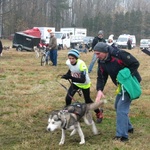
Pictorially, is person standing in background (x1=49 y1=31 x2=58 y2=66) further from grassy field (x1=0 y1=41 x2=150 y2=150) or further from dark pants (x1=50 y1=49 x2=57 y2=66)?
grassy field (x1=0 y1=41 x2=150 y2=150)

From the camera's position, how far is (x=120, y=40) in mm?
48438

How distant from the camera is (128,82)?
17.4ft

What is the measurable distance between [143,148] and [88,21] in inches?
2879

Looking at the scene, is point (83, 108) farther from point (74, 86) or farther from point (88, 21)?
point (88, 21)

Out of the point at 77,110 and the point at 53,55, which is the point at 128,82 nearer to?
the point at 77,110

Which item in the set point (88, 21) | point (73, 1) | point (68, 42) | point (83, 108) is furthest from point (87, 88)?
point (73, 1)

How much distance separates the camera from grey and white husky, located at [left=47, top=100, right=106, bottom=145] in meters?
5.03

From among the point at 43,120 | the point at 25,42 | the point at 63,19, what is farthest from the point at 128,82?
the point at 63,19

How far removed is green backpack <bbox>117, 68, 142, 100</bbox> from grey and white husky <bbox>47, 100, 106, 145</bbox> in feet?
2.27

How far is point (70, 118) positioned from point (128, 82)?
42.6 inches

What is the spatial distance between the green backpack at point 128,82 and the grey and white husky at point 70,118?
0.69 m

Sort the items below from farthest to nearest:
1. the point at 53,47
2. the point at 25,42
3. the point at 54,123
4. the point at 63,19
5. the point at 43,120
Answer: the point at 63,19
the point at 25,42
the point at 53,47
the point at 43,120
the point at 54,123

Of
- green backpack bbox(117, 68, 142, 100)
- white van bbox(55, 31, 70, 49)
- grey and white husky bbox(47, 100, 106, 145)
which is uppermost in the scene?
green backpack bbox(117, 68, 142, 100)

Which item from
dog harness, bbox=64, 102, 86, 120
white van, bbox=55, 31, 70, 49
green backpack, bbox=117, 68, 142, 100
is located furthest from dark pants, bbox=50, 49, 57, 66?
white van, bbox=55, 31, 70, 49
